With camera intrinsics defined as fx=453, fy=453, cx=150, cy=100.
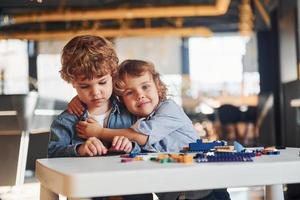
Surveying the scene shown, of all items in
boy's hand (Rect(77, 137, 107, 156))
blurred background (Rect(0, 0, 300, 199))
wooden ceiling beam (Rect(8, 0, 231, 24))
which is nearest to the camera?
boy's hand (Rect(77, 137, 107, 156))

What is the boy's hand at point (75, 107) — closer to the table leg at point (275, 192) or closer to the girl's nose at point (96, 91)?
the girl's nose at point (96, 91)

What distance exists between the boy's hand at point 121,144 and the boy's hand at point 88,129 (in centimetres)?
8

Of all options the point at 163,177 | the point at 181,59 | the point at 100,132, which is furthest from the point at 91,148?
the point at 181,59

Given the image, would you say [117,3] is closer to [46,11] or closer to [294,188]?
[46,11]

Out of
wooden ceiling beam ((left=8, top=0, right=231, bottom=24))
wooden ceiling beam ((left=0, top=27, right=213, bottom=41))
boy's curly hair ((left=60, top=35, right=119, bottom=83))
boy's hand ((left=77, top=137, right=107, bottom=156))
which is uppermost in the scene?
wooden ceiling beam ((left=8, top=0, right=231, bottom=24))

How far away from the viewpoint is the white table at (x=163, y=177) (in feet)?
3.30

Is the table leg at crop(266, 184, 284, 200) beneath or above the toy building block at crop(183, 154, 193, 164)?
beneath

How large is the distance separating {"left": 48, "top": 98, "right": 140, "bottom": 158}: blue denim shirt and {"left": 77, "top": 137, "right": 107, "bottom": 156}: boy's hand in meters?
0.04

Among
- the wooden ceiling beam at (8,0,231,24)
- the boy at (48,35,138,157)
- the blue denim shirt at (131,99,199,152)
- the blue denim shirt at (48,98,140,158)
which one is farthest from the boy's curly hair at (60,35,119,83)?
the wooden ceiling beam at (8,0,231,24)

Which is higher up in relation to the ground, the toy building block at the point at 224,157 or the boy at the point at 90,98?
the boy at the point at 90,98

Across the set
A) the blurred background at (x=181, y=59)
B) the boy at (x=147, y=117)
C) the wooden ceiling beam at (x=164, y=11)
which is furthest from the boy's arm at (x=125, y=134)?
the wooden ceiling beam at (x=164, y=11)

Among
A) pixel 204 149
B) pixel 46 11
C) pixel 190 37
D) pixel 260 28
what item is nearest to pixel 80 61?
pixel 46 11

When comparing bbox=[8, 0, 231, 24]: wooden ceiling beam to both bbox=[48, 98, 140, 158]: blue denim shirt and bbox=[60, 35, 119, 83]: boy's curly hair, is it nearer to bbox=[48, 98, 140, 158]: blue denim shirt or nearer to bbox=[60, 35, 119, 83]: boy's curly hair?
bbox=[60, 35, 119, 83]: boy's curly hair

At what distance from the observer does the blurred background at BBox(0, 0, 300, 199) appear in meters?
2.04
